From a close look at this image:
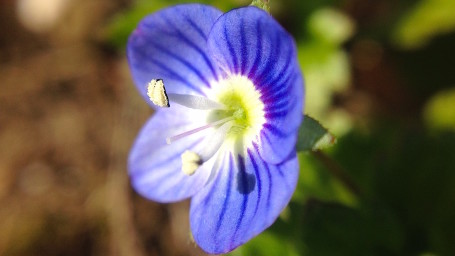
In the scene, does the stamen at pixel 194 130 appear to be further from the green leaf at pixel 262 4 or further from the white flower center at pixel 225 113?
the green leaf at pixel 262 4

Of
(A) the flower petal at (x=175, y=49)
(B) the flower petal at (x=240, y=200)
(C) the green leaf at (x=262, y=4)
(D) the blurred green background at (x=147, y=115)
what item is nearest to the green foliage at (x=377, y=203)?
(D) the blurred green background at (x=147, y=115)

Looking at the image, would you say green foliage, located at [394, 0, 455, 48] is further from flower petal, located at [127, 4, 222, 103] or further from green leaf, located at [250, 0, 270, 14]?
green leaf, located at [250, 0, 270, 14]

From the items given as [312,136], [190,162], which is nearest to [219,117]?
[190,162]

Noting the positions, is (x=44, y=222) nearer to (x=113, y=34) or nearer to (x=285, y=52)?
(x=113, y=34)

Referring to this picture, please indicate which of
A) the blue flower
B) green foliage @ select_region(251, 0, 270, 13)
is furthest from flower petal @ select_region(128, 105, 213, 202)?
green foliage @ select_region(251, 0, 270, 13)

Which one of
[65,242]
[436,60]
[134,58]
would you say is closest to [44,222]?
[65,242]
